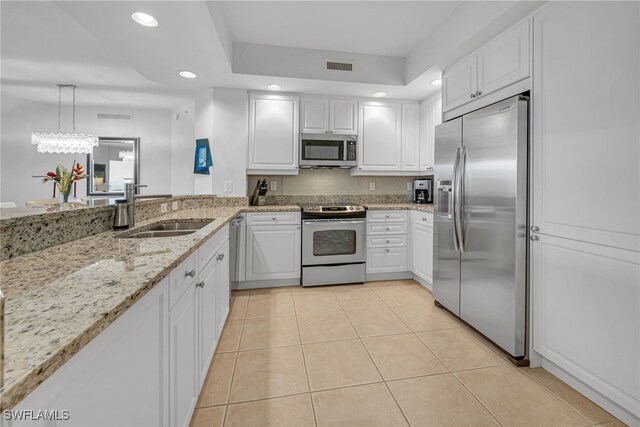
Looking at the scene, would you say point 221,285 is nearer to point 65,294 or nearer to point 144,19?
point 65,294

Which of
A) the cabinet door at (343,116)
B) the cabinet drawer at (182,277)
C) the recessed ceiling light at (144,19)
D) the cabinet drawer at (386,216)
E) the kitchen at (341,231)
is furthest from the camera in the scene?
the cabinet door at (343,116)

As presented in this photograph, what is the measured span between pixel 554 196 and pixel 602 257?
0.40m

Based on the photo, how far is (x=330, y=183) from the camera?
407 cm

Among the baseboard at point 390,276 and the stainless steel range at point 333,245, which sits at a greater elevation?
the stainless steel range at point 333,245

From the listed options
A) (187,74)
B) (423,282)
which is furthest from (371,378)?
(187,74)

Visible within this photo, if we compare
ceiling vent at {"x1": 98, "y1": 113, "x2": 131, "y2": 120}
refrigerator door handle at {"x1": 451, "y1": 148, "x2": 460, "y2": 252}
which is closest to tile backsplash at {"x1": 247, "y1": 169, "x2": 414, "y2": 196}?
refrigerator door handle at {"x1": 451, "y1": 148, "x2": 460, "y2": 252}

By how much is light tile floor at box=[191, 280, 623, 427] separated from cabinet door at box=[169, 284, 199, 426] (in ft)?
0.76

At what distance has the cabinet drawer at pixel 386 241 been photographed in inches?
137

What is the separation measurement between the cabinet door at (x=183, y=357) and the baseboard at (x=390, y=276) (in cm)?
240

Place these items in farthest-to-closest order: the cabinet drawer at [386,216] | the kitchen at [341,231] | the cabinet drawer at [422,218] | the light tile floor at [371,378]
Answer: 1. the cabinet drawer at [386,216]
2. the cabinet drawer at [422,218]
3. the light tile floor at [371,378]
4. the kitchen at [341,231]

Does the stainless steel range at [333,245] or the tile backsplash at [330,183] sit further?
the tile backsplash at [330,183]

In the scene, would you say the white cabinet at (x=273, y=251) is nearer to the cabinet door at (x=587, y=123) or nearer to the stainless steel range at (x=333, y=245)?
the stainless steel range at (x=333, y=245)

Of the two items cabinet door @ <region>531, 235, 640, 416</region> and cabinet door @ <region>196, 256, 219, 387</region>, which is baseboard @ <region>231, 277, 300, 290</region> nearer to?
cabinet door @ <region>196, 256, 219, 387</region>

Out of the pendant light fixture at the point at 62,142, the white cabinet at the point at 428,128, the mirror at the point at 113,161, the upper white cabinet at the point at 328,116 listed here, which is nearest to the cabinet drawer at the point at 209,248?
the upper white cabinet at the point at 328,116
